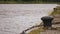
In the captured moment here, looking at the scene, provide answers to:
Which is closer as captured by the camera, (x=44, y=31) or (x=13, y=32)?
(x=44, y=31)

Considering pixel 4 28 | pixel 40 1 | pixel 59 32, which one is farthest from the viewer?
pixel 40 1

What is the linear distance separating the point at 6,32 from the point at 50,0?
28.8ft

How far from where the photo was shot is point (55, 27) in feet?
13.4

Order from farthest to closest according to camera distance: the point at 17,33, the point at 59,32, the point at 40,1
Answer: the point at 40,1 → the point at 17,33 → the point at 59,32

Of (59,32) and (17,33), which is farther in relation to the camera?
(17,33)

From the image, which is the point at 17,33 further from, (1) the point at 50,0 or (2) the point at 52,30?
(1) the point at 50,0

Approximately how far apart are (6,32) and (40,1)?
8385mm

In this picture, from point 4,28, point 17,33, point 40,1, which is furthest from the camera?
point 40,1

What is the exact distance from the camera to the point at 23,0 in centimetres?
1308

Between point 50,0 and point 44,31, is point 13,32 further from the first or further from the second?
point 50,0

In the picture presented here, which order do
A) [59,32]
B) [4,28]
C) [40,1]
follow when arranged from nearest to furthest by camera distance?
1. [59,32]
2. [4,28]
3. [40,1]

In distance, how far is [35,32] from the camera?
3766 millimetres

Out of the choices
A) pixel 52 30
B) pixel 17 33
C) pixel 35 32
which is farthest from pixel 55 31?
pixel 17 33

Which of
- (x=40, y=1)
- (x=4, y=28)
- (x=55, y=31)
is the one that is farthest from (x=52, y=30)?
(x=40, y=1)
